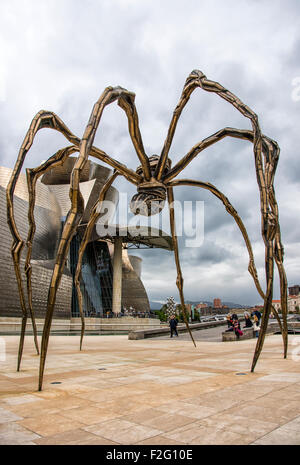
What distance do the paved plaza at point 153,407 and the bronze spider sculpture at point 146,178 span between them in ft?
1.37

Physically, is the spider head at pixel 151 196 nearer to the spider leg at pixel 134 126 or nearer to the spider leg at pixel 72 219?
the spider leg at pixel 134 126

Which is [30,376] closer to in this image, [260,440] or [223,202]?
[260,440]

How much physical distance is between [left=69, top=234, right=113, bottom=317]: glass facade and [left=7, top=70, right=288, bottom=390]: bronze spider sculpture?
39.4 meters

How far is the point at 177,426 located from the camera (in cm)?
226

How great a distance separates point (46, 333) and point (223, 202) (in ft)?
13.6

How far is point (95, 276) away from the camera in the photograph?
161ft

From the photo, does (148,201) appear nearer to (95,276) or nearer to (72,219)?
(72,219)

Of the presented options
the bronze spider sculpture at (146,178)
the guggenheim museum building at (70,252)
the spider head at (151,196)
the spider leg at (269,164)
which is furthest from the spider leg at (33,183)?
the guggenheim museum building at (70,252)

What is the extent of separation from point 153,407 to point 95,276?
47193mm

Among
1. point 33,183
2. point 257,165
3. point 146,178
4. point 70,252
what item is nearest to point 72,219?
point 33,183

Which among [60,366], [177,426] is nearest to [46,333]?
[177,426]

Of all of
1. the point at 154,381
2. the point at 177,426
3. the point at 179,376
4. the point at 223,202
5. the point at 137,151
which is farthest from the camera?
the point at 223,202

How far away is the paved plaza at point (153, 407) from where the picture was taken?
2072mm

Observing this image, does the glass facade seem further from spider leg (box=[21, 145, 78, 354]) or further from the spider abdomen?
spider leg (box=[21, 145, 78, 354])
